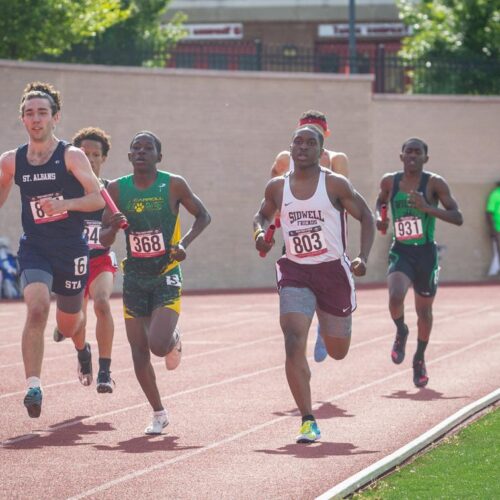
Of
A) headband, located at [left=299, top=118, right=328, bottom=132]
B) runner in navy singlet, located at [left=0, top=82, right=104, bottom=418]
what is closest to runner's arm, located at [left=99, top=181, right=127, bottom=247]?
runner in navy singlet, located at [left=0, top=82, right=104, bottom=418]

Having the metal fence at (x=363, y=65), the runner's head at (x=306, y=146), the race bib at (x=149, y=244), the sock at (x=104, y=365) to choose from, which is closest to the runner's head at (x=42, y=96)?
the race bib at (x=149, y=244)

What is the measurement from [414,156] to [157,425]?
4112mm

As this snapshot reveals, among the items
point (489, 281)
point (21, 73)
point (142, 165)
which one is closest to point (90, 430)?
point (142, 165)

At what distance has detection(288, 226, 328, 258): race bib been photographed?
9.73 meters

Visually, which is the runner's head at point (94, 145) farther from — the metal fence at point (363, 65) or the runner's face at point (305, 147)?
the metal fence at point (363, 65)

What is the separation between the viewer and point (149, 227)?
10031 millimetres

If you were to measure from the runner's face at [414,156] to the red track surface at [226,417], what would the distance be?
1.90 m

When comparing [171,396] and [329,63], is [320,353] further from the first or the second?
[329,63]

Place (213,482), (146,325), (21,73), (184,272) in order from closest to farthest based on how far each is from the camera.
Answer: (213,482) → (146,325) → (21,73) → (184,272)

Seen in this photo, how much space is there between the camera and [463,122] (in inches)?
1270

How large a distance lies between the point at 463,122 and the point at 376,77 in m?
2.16

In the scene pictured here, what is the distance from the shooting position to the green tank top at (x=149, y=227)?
394 inches

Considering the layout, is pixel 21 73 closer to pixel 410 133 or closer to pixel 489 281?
pixel 410 133

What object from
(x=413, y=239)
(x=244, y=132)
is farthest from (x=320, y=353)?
(x=244, y=132)
